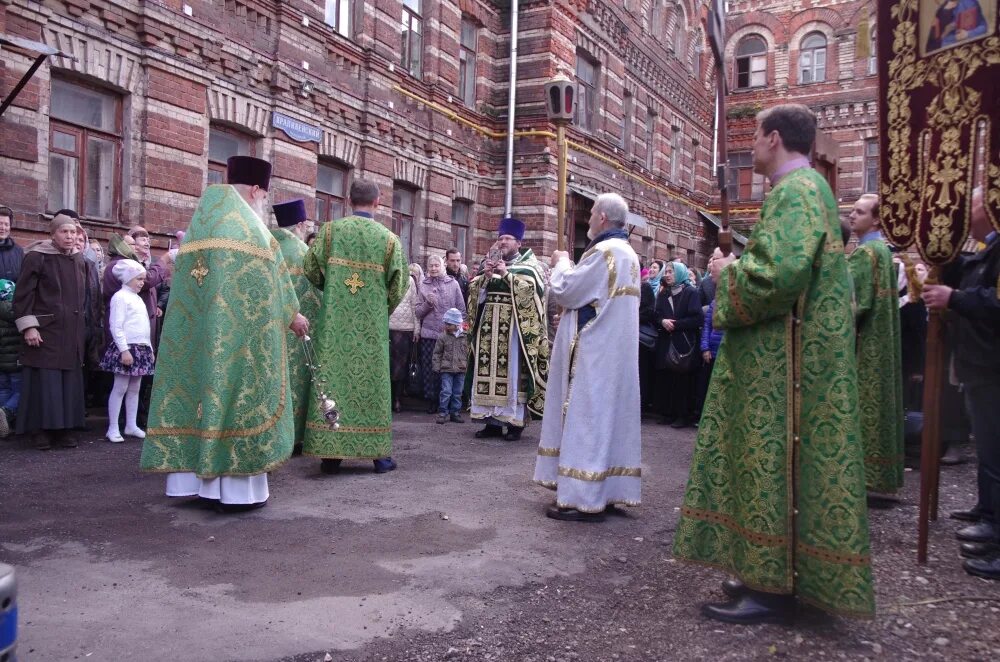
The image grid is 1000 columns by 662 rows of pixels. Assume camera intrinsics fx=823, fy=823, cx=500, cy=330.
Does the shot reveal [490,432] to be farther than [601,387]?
Yes

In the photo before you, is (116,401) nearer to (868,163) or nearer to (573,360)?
(573,360)

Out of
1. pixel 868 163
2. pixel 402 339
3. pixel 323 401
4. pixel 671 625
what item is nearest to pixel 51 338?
pixel 323 401

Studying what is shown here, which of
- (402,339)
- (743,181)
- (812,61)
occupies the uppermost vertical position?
(812,61)

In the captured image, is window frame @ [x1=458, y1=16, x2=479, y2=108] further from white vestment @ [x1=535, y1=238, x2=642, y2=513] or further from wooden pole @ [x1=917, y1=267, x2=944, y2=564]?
wooden pole @ [x1=917, y1=267, x2=944, y2=564]

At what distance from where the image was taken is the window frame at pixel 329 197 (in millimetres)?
13297

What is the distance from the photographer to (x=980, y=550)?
14.3 ft

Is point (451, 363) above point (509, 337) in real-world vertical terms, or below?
below

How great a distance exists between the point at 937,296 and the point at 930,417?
0.60 m

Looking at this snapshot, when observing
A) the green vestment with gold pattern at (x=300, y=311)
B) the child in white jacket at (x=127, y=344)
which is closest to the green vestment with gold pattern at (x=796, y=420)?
the green vestment with gold pattern at (x=300, y=311)

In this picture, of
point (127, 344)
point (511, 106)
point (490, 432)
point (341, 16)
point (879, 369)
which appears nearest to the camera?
point (879, 369)

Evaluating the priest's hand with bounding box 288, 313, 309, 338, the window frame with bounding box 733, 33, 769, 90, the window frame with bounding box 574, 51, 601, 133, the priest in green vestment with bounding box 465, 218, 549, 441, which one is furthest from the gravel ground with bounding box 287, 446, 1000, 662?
the window frame with bounding box 733, 33, 769, 90

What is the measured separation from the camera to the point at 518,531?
15.6 feet

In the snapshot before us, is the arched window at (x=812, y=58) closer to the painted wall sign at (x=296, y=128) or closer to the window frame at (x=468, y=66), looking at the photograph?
the window frame at (x=468, y=66)

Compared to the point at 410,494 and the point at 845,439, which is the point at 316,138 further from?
the point at 845,439
